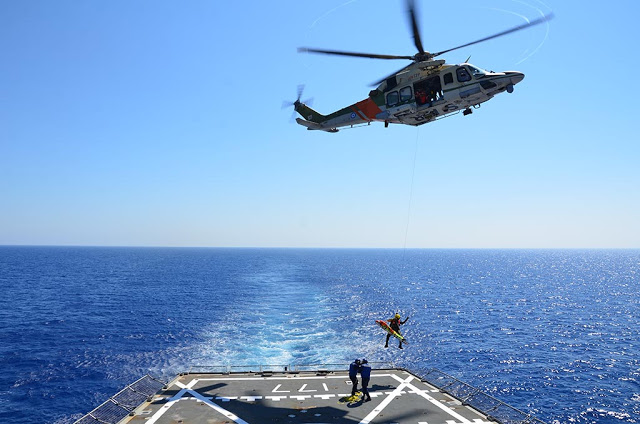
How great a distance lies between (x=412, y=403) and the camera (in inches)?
840

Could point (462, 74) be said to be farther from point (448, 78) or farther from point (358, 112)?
point (358, 112)

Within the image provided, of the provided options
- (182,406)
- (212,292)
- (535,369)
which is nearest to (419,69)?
(182,406)

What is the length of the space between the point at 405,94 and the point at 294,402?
19.7 metres

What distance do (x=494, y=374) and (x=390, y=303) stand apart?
137ft

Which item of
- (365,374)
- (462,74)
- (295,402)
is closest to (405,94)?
(462,74)

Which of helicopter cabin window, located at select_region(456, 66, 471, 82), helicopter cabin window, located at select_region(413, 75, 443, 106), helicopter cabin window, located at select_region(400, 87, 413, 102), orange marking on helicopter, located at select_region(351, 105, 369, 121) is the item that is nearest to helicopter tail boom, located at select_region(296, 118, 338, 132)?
orange marking on helicopter, located at select_region(351, 105, 369, 121)

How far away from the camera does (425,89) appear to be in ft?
78.9

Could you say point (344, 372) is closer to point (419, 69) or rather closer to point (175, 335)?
point (419, 69)

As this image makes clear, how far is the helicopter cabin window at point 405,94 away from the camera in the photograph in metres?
24.5

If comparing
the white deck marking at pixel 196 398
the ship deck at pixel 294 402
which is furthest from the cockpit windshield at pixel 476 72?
the white deck marking at pixel 196 398

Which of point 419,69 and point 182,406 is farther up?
point 419,69

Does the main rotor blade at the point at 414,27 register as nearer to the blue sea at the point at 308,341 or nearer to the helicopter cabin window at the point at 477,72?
the helicopter cabin window at the point at 477,72

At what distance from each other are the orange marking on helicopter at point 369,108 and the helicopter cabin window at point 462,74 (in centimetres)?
551

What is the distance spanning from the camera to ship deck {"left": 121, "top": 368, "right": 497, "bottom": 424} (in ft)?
63.1
